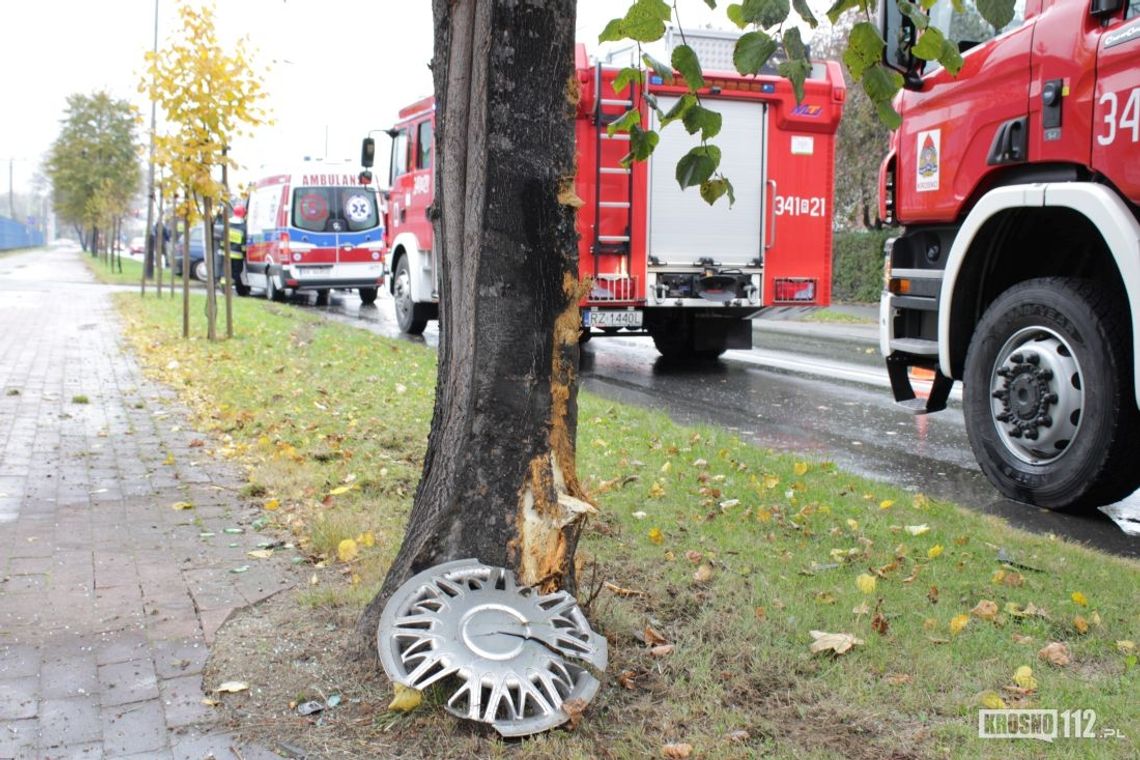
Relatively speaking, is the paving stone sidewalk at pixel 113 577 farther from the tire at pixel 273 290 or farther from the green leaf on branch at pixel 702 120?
the tire at pixel 273 290

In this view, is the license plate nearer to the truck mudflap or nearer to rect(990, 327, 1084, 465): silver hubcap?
the truck mudflap

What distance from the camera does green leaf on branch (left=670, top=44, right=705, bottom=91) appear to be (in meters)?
3.49

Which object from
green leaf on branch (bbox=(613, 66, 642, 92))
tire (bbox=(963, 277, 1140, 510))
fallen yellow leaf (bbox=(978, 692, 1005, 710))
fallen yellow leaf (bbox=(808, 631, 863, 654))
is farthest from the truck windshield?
fallen yellow leaf (bbox=(978, 692, 1005, 710))

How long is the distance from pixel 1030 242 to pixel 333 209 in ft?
62.2

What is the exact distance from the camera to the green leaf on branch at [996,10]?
109 inches

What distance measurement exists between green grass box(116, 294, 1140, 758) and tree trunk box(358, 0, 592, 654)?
42 centimetres

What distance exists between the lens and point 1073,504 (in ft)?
18.4

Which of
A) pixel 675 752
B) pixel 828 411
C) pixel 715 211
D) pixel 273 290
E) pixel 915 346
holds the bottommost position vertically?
pixel 675 752

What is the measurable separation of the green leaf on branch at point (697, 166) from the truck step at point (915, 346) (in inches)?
124

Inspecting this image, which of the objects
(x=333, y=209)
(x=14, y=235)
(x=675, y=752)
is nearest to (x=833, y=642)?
(x=675, y=752)

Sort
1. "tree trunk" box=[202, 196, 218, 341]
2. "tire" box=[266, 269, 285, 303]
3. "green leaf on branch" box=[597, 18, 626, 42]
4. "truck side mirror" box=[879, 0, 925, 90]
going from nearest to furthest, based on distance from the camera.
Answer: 1. "green leaf on branch" box=[597, 18, 626, 42]
2. "truck side mirror" box=[879, 0, 925, 90]
3. "tree trunk" box=[202, 196, 218, 341]
4. "tire" box=[266, 269, 285, 303]

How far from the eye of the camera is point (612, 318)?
11.2 meters

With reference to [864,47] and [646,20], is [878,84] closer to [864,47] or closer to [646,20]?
[864,47]

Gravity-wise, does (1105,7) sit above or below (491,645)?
above
